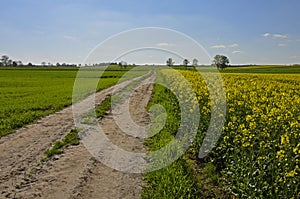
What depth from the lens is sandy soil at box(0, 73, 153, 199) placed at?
6.07 m

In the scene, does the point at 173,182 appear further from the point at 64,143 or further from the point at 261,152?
the point at 64,143

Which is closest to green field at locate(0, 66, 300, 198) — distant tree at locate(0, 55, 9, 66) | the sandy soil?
the sandy soil

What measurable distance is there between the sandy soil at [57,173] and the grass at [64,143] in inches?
6.9

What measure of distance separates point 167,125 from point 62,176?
5290mm

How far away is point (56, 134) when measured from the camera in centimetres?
1064

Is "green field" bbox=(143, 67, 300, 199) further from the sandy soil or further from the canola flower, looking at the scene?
the sandy soil

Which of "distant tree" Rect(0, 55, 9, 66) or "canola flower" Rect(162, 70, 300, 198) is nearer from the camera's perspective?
"canola flower" Rect(162, 70, 300, 198)

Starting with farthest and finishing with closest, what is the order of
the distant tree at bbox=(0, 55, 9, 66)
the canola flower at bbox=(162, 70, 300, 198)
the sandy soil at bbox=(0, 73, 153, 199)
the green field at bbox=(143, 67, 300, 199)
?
the distant tree at bbox=(0, 55, 9, 66), the sandy soil at bbox=(0, 73, 153, 199), the green field at bbox=(143, 67, 300, 199), the canola flower at bbox=(162, 70, 300, 198)

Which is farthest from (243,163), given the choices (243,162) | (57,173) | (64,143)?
(64,143)

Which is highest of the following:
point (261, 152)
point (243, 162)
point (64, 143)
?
A: point (261, 152)

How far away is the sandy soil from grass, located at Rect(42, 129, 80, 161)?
17 cm

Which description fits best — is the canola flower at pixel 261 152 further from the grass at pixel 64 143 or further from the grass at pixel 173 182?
the grass at pixel 64 143

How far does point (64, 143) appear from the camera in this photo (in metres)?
9.41

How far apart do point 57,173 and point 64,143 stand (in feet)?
8.09
